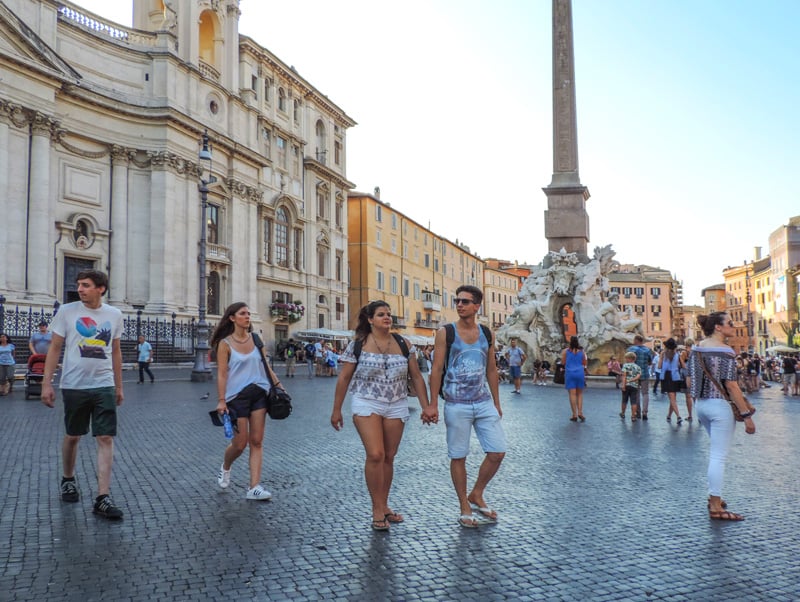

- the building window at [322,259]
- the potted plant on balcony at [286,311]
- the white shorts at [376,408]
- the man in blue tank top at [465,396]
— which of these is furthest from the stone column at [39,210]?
the man in blue tank top at [465,396]

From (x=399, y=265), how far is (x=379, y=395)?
174 ft

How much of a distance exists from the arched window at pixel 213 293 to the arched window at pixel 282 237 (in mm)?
5894

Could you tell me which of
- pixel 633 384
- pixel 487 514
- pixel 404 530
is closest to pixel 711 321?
pixel 487 514

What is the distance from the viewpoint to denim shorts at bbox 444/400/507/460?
15.4 feet

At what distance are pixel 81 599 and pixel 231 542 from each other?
1.07 metres

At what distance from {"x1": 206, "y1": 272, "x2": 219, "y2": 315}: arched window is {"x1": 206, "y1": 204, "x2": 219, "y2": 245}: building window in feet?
5.94

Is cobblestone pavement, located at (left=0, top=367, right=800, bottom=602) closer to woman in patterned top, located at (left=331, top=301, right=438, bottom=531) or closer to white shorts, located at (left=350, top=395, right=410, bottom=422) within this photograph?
woman in patterned top, located at (left=331, top=301, right=438, bottom=531)

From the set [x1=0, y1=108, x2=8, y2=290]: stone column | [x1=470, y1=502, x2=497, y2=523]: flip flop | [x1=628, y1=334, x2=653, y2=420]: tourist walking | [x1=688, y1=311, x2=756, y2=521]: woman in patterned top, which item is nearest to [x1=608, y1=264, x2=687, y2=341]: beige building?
[x1=0, y1=108, x2=8, y2=290]: stone column

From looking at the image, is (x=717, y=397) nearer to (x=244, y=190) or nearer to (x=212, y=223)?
(x=212, y=223)

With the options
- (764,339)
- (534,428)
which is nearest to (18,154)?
(534,428)

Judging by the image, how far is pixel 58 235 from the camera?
1147 inches

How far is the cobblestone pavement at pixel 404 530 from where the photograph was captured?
3.47 metres

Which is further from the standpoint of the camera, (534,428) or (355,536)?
(534,428)

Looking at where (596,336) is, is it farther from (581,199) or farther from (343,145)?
(343,145)
